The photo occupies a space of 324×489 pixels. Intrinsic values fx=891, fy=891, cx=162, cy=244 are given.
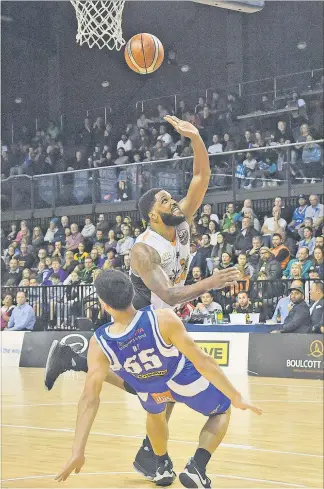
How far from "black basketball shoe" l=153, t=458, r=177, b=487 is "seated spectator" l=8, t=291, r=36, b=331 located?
11.5 metres

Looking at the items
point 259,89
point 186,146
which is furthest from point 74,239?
point 259,89

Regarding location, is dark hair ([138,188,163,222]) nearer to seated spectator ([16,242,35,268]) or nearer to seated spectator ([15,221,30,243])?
seated spectator ([16,242,35,268])

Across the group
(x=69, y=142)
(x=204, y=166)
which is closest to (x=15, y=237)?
(x=69, y=142)

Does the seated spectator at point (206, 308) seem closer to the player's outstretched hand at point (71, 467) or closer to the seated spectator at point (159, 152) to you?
the seated spectator at point (159, 152)

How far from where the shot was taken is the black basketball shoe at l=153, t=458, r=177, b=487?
19.4ft

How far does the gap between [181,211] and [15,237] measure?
16327 millimetres

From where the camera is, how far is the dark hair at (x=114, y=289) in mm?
4984

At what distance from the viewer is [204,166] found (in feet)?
20.7

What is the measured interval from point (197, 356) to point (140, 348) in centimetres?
45

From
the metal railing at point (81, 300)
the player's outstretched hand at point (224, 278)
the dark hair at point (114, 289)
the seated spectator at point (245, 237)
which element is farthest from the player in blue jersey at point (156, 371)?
the seated spectator at point (245, 237)

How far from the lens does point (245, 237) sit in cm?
1638

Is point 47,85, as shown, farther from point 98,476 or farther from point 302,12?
point 98,476

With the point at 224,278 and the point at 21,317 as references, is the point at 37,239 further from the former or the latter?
the point at 224,278

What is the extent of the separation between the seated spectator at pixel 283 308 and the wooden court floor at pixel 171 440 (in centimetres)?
169
